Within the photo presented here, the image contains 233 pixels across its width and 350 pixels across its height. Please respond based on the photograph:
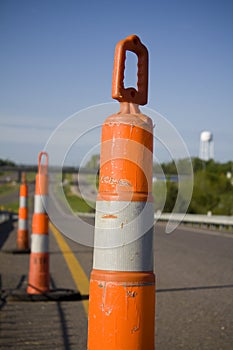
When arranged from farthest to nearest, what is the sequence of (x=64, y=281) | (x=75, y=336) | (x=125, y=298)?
(x=64, y=281)
(x=75, y=336)
(x=125, y=298)

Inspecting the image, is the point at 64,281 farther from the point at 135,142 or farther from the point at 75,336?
the point at 135,142

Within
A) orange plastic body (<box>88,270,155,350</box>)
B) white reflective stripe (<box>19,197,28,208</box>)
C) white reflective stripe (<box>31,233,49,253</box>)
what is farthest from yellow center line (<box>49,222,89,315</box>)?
orange plastic body (<box>88,270,155,350</box>)

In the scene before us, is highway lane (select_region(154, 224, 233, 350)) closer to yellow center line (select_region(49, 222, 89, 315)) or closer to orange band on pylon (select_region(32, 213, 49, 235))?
yellow center line (select_region(49, 222, 89, 315))

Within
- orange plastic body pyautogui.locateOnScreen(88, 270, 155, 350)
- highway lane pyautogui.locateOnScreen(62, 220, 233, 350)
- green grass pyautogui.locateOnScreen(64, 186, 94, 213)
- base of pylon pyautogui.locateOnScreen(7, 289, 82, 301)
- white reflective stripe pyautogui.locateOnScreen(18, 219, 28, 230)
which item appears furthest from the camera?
white reflective stripe pyautogui.locateOnScreen(18, 219, 28, 230)

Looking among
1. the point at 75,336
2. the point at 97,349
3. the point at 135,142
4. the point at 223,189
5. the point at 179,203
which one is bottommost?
the point at 75,336

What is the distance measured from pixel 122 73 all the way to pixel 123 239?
2.18 feet

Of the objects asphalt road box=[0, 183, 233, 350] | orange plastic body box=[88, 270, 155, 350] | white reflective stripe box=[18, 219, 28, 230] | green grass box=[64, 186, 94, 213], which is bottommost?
asphalt road box=[0, 183, 233, 350]

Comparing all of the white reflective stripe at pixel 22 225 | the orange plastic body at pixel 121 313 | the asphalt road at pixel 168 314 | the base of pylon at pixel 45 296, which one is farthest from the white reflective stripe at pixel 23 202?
the orange plastic body at pixel 121 313

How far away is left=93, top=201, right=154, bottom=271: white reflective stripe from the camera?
2387 mm

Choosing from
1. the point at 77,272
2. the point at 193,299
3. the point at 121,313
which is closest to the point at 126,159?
the point at 121,313

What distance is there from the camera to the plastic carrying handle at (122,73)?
2.49 meters

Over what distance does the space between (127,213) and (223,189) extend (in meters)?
57.0

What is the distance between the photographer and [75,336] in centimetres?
561

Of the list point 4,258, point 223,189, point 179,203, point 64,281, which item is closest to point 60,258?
point 4,258
